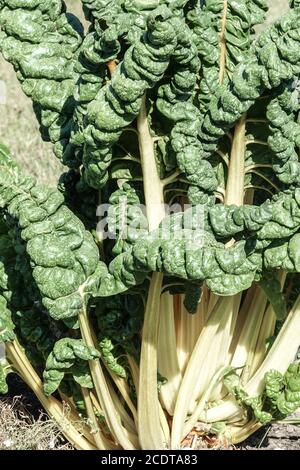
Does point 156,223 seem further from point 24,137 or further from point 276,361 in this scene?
point 24,137

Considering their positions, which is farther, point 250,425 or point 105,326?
point 250,425

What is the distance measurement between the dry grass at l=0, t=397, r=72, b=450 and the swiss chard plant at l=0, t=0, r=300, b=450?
3.4 inches

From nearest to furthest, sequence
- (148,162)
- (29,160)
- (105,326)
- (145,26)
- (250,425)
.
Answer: (145,26) → (148,162) → (105,326) → (250,425) → (29,160)

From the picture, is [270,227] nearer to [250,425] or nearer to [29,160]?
[250,425]

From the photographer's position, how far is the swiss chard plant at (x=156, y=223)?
311cm

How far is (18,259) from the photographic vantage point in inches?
146

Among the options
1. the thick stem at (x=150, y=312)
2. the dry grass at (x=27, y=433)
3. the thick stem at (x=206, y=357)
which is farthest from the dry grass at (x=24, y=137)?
the thick stem at (x=150, y=312)

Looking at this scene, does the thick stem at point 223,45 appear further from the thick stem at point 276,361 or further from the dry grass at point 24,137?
the dry grass at point 24,137

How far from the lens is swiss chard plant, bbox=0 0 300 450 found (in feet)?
10.2

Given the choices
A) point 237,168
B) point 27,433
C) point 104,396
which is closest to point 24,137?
point 27,433

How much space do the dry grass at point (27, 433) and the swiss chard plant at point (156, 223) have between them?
3.4 inches

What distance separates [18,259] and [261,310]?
105 cm
